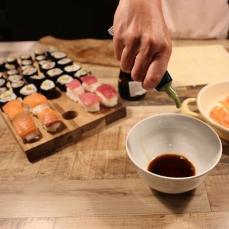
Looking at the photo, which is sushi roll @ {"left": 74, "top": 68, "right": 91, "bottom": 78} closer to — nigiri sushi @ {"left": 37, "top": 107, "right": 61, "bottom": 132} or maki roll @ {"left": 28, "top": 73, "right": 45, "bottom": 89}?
maki roll @ {"left": 28, "top": 73, "right": 45, "bottom": 89}

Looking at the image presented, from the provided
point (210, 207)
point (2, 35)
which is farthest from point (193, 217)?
point (2, 35)

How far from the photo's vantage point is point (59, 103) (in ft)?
4.16

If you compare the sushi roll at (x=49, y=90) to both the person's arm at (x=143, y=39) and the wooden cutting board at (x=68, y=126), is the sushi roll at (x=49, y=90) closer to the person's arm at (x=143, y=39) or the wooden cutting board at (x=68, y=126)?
the wooden cutting board at (x=68, y=126)

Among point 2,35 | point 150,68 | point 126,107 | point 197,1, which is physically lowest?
point 2,35

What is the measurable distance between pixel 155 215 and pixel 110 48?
118cm

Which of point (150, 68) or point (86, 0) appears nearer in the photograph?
point (150, 68)

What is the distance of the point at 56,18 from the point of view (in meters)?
2.48

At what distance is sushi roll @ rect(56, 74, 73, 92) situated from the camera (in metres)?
1.35

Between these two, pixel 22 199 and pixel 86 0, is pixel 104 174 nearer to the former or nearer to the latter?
pixel 22 199

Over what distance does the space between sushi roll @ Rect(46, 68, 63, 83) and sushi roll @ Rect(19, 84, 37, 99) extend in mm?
127

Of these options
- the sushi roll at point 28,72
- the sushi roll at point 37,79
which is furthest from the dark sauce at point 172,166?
the sushi roll at point 28,72

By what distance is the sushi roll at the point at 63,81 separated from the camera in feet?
4.43

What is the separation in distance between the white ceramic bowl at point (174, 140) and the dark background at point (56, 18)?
167 cm

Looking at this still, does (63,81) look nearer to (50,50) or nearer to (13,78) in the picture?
(13,78)
